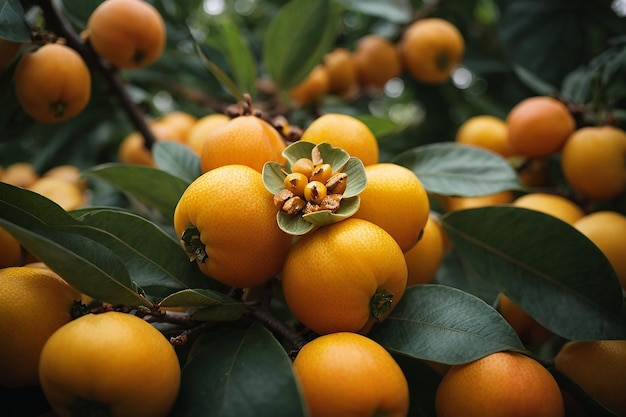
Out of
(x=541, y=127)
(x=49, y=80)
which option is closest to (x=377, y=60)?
(x=541, y=127)

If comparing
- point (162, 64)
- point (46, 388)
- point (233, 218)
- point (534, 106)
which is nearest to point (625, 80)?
point (534, 106)

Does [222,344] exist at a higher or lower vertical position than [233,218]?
lower

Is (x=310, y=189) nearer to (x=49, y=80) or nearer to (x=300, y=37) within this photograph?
(x=49, y=80)

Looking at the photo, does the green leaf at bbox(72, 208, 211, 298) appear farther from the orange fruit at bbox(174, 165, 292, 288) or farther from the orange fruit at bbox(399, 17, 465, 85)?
the orange fruit at bbox(399, 17, 465, 85)

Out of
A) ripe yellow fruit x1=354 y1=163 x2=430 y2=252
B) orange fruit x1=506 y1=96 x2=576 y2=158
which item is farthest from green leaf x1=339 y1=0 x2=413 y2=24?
ripe yellow fruit x1=354 y1=163 x2=430 y2=252

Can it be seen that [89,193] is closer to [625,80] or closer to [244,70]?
[244,70]

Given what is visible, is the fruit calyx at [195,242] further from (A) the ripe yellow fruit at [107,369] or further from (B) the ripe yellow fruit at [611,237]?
(B) the ripe yellow fruit at [611,237]

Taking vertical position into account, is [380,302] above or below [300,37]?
below
